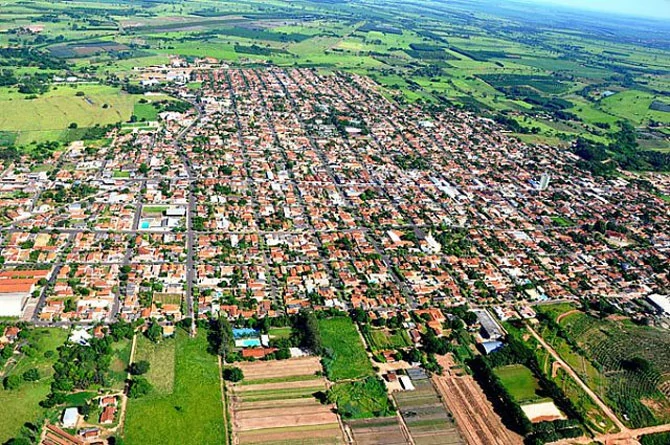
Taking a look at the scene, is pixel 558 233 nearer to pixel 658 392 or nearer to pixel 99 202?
pixel 658 392

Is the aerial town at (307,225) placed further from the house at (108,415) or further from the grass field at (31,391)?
the house at (108,415)

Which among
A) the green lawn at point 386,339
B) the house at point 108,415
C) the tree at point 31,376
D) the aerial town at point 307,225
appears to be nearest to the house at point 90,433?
the house at point 108,415

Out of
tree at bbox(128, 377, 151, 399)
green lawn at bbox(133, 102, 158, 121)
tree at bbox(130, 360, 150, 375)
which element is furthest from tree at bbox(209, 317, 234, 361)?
green lawn at bbox(133, 102, 158, 121)

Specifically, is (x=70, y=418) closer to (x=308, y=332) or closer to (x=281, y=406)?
(x=281, y=406)

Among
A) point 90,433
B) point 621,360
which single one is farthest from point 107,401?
point 621,360

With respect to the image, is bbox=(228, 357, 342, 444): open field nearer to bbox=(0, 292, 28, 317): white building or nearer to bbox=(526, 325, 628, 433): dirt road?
bbox=(0, 292, 28, 317): white building

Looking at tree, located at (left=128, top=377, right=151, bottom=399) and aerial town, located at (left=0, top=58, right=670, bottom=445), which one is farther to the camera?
aerial town, located at (left=0, top=58, right=670, bottom=445)
